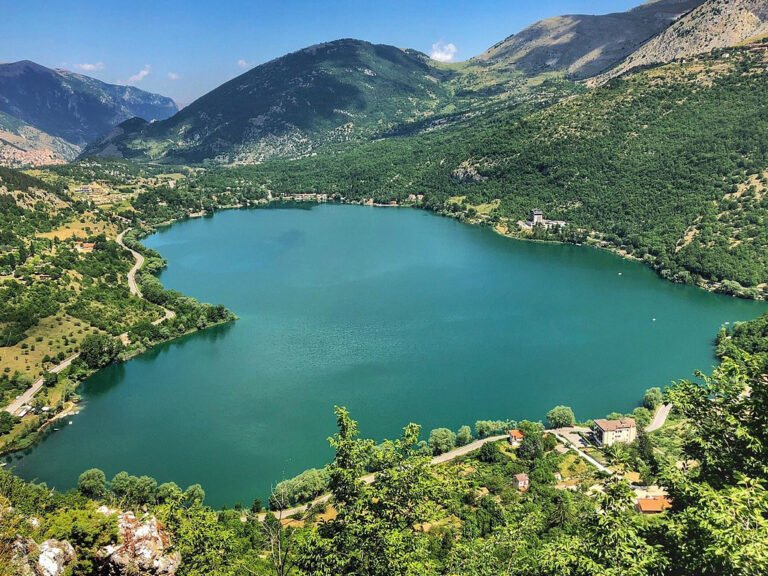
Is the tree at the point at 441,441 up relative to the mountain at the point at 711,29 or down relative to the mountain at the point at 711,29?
down

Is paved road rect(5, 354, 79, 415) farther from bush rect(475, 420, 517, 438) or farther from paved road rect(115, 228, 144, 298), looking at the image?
bush rect(475, 420, 517, 438)

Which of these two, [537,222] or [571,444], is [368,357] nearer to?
[571,444]

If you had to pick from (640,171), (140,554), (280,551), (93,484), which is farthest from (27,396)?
(640,171)

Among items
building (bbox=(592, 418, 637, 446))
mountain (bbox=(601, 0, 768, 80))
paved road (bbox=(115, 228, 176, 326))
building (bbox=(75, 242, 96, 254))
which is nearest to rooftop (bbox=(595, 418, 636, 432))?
building (bbox=(592, 418, 637, 446))

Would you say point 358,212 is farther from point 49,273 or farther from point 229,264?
point 49,273

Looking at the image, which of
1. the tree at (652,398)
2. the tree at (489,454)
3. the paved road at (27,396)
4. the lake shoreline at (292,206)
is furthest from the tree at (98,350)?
the tree at (652,398)

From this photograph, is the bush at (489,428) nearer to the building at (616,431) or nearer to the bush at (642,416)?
the building at (616,431)
